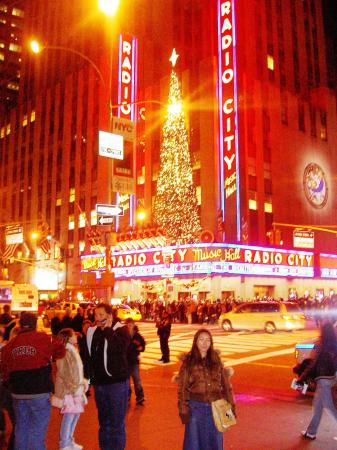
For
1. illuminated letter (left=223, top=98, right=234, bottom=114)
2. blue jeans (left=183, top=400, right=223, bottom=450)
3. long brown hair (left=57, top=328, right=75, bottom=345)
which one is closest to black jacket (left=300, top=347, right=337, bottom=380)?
blue jeans (left=183, top=400, right=223, bottom=450)

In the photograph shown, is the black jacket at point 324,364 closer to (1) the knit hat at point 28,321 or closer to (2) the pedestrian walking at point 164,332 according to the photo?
(1) the knit hat at point 28,321

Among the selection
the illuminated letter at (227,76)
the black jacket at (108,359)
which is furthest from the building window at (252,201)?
the black jacket at (108,359)

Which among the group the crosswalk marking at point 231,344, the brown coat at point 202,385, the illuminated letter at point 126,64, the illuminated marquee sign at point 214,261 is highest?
the illuminated letter at point 126,64

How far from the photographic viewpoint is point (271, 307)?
86.1ft

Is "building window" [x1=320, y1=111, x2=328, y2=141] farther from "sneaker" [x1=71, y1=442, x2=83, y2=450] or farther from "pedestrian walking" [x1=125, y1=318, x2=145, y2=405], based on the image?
"sneaker" [x1=71, y1=442, x2=83, y2=450]

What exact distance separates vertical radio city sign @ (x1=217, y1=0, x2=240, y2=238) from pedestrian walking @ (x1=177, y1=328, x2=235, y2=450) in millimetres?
38421

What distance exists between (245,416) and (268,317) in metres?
17.5

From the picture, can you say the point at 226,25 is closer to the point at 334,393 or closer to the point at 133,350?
the point at 133,350

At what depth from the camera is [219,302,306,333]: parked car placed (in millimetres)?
25797

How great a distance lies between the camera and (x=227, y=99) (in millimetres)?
43938

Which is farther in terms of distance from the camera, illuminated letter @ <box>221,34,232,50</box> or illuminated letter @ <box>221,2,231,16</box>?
illuminated letter @ <box>221,2,231,16</box>

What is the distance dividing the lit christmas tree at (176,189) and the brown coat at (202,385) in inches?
1414

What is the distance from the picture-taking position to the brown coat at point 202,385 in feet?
16.3

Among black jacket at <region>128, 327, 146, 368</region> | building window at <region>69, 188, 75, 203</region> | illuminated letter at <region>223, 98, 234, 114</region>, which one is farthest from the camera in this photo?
building window at <region>69, 188, 75, 203</region>
